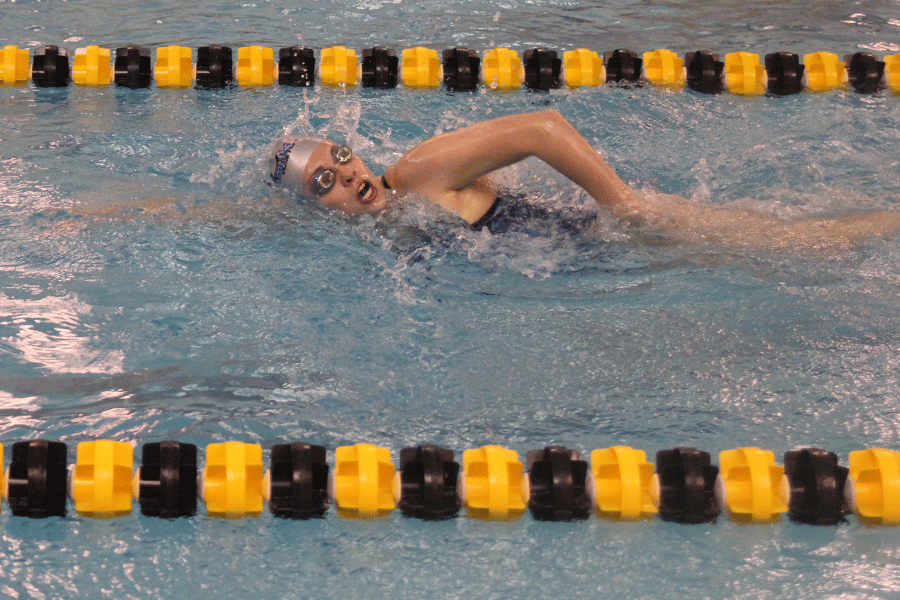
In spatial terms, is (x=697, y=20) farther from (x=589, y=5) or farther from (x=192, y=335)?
(x=192, y=335)

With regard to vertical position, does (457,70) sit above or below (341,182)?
above

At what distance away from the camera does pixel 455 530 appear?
216cm

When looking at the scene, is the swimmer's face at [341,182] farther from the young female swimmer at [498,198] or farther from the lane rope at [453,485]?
the lane rope at [453,485]

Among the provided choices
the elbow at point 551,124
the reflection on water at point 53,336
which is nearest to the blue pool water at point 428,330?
the reflection on water at point 53,336

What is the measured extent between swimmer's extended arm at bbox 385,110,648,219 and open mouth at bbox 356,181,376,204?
74 mm

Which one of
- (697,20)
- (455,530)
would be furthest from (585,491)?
(697,20)

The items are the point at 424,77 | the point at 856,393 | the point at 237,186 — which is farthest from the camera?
the point at 424,77

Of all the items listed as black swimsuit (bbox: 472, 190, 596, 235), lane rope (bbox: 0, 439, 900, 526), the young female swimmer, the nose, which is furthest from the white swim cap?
lane rope (bbox: 0, 439, 900, 526)

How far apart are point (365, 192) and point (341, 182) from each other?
0.28ft

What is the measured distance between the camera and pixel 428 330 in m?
2.79

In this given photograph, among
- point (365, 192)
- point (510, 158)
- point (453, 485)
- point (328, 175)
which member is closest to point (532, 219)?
point (510, 158)

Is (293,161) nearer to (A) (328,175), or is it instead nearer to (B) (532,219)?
(A) (328,175)

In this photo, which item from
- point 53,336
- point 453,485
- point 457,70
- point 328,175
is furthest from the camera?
point 457,70

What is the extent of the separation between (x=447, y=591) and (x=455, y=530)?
0.59ft
